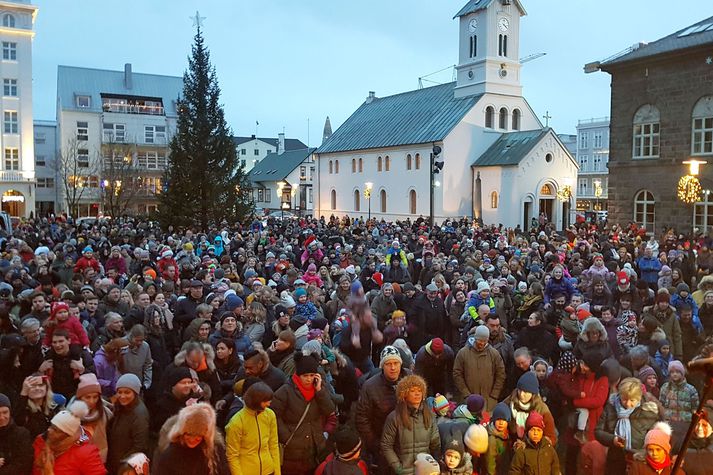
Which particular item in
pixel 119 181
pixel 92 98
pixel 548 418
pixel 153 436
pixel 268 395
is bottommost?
pixel 153 436

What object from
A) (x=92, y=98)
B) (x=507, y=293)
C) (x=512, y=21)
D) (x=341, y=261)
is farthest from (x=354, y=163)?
(x=507, y=293)

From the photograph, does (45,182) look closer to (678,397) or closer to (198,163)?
(198,163)

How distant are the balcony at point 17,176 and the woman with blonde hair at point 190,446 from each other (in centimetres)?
4898

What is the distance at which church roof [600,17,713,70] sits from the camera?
2762 centimetres

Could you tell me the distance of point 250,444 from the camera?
16.1ft

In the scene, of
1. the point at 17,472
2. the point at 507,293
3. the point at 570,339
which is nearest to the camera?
the point at 17,472

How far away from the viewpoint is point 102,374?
21.4 feet

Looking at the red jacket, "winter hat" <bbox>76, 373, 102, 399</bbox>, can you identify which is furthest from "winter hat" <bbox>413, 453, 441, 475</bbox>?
"winter hat" <bbox>76, 373, 102, 399</bbox>

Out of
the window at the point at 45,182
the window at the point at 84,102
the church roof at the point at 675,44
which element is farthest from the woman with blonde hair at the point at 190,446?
the window at the point at 84,102

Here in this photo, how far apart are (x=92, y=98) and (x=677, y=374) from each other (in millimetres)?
62169

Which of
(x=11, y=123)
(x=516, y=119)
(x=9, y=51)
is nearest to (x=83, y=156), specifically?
(x=11, y=123)

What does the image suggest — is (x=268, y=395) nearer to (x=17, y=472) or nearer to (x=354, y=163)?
(x=17, y=472)

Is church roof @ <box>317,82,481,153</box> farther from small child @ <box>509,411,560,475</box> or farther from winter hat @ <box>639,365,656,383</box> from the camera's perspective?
small child @ <box>509,411,560,475</box>

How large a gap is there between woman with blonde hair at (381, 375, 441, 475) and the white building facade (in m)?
48.9
